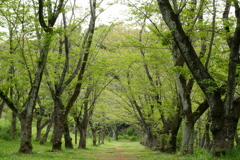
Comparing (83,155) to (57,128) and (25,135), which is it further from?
(25,135)

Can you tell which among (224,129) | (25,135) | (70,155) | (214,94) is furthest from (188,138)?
(25,135)

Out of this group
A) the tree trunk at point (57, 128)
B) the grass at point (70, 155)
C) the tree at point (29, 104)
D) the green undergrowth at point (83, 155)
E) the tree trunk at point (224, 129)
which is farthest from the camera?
the tree trunk at point (57, 128)

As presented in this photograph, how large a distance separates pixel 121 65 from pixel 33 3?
8.59m

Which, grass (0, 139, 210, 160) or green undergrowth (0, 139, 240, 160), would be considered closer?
green undergrowth (0, 139, 240, 160)

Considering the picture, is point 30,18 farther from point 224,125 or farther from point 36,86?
point 224,125

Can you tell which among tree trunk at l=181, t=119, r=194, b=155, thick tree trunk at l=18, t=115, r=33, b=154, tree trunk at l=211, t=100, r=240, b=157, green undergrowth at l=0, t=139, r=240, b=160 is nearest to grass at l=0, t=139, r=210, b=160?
green undergrowth at l=0, t=139, r=240, b=160

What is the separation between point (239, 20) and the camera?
707cm

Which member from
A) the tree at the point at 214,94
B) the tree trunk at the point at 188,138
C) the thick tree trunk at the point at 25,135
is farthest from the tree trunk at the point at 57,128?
the tree at the point at 214,94

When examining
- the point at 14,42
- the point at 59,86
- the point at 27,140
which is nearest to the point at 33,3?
the point at 14,42

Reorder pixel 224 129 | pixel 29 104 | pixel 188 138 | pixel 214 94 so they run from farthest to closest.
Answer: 1. pixel 29 104
2. pixel 188 138
3. pixel 214 94
4. pixel 224 129

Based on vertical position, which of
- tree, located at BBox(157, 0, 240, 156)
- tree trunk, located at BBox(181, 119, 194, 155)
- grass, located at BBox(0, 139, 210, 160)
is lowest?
grass, located at BBox(0, 139, 210, 160)

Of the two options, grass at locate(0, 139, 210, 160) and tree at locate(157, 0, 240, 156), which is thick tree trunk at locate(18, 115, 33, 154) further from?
tree at locate(157, 0, 240, 156)

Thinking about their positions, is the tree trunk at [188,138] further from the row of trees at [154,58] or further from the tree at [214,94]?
the tree at [214,94]

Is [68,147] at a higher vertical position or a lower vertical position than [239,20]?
lower
